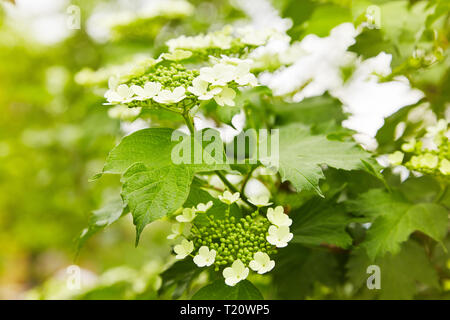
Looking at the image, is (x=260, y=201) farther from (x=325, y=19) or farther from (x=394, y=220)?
(x=325, y=19)

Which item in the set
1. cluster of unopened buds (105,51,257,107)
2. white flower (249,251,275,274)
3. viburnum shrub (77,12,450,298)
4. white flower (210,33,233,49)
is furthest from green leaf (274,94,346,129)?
white flower (249,251,275,274)

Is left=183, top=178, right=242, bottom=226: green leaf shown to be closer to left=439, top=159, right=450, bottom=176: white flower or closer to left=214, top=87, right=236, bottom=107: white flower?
left=214, top=87, right=236, bottom=107: white flower

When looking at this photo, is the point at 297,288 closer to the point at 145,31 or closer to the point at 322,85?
the point at 322,85

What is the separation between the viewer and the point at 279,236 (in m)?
0.68

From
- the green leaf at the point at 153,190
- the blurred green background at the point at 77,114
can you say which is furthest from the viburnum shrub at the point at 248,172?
the blurred green background at the point at 77,114

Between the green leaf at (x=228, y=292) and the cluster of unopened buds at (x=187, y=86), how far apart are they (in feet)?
0.97

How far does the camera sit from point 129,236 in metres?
3.62

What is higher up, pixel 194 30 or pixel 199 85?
pixel 194 30

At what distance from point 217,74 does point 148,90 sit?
11 cm

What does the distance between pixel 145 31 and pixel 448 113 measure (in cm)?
94

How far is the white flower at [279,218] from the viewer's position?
2.25 feet

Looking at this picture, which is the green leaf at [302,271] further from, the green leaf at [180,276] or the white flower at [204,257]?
the white flower at [204,257]

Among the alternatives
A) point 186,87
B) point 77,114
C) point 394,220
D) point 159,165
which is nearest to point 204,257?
point 159,165
